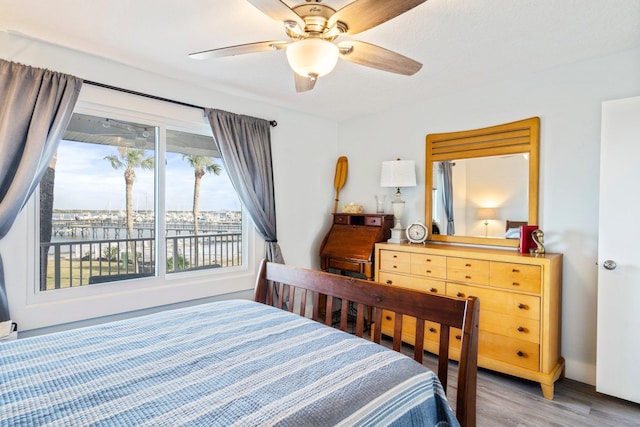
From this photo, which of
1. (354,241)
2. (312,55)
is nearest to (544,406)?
(354,241)

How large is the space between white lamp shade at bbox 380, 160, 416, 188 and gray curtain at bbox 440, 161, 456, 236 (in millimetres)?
289

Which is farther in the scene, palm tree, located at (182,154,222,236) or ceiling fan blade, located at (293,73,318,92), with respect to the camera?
palm tree, located at (182,154,222,236)

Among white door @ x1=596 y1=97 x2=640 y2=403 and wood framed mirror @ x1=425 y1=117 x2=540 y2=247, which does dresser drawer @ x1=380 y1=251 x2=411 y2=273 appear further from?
white door @ x1=596 y1=97 x2=640 y2=403

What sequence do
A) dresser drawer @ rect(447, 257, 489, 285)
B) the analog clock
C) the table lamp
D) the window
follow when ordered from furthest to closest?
the table lamp < the analog clock < dresser drawer @ rect(447, 257, 489, 285) < the window

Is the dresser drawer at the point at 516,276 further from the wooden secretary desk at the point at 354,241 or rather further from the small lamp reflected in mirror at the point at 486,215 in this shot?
the wooden secretary desk at the point at 354,241

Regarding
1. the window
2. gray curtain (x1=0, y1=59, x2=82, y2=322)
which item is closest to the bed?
gray curtain (x1=0, y1=59, x2=82, y2=322)

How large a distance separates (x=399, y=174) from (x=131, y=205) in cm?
247

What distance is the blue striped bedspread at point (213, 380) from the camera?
92 centimetres

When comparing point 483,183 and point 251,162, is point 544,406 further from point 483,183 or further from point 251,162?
point 251,162

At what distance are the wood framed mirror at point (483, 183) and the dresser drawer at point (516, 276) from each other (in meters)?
0.44

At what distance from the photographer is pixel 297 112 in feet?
12.3

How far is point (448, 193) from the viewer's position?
328cm

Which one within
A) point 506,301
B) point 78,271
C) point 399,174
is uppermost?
point 399,174

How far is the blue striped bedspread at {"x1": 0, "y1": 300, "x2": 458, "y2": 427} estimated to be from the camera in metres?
0.92
